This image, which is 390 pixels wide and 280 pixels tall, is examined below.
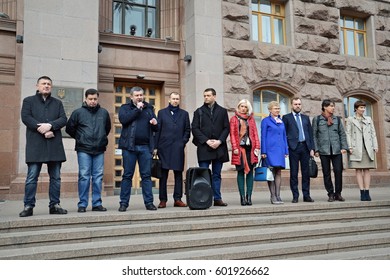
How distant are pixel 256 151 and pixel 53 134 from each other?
11.6ft

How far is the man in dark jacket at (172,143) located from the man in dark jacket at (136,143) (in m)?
0.36

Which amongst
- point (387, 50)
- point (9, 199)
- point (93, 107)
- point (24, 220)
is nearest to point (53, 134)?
point (93, 107)

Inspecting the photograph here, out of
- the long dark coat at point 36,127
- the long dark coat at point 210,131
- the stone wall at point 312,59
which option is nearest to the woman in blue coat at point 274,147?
the long dark coat at point 210,131

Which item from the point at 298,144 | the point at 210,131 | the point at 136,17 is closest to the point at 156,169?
the point at 210,131

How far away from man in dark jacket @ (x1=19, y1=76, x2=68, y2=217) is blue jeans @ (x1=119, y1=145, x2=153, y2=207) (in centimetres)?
97

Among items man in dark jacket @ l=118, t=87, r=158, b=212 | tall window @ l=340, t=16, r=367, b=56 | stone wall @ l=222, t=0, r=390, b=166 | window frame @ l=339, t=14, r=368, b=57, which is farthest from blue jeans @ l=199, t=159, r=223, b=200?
tall window @ l=340, t=16, r=367, b=56

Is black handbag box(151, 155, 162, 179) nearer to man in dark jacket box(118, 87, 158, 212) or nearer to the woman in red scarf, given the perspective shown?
man in dark jacket box(118, 87, 158, 212)

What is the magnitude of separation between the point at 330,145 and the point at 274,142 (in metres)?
1.34

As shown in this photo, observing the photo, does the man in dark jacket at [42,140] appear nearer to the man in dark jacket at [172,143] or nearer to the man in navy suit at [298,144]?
the man in dark jacket at [172,143]

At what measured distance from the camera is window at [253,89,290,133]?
12.1m

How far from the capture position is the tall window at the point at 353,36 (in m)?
13.8

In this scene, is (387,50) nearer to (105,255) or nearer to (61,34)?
(61,34)

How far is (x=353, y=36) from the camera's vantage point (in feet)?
46.0

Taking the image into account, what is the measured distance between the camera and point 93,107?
21.0 ft
